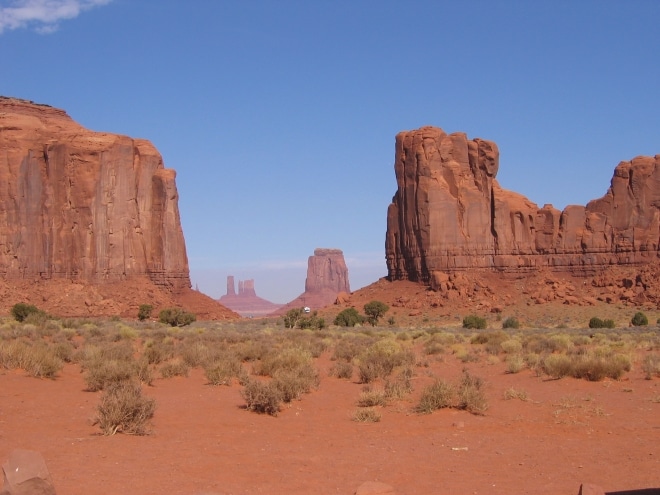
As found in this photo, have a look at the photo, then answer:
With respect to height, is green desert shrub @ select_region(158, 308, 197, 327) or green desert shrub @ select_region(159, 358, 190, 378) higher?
green desert shrub @ select_region(158, 308, 197, 327)

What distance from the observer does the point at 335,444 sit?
450 inches

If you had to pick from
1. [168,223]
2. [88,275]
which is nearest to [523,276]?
[168,223]

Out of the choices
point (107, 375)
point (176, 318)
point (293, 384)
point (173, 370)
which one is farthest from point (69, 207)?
Answer: point (293, 384)

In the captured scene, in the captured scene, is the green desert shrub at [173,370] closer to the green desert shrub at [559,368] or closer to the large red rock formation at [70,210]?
the green desert shrub at [559,368]

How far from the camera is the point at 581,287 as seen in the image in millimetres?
69312

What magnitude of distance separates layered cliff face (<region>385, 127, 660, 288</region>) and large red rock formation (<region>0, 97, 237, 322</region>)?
67.8 ft

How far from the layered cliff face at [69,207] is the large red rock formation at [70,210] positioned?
0.30ft

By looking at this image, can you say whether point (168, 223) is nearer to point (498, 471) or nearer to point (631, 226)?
point (631, 226)

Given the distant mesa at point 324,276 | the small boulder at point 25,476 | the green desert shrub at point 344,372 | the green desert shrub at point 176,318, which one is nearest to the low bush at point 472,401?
the green desert shrub at point 344,372

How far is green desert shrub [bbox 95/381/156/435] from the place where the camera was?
1155cm

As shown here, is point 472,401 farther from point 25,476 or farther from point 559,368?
point 25,476

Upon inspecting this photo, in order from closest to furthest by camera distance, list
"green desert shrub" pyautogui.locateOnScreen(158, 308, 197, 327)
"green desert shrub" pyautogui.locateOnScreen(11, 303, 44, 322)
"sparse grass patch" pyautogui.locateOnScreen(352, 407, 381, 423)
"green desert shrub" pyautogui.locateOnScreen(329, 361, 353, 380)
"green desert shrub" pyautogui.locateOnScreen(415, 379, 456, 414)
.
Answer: "sparse grass patch" pyautogui.locateOnScreen(352, 407, 381, 423), "green desert shrub" pyautogui.locateOnScreen(415, 379, 456, 414), "green desert shrub" pyautogui.locateOnScreen(329, 361, 353, 380), "green desert shrub" pyautogui.locateOnScreen(11, 303, 44, 322), "green desert shrub" pyautogui.locateOnScreen(158, 308, 197, 327)

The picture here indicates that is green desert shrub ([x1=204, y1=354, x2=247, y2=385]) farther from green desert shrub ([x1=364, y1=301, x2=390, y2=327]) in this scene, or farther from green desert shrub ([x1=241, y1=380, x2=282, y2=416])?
green desert shrub ([x1=364, y1=301, x2=390, y2=327])

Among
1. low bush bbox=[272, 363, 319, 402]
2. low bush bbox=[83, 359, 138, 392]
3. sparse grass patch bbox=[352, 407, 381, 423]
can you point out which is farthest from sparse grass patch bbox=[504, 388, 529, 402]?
low bush bbox=[83, 359, 138, 392]
